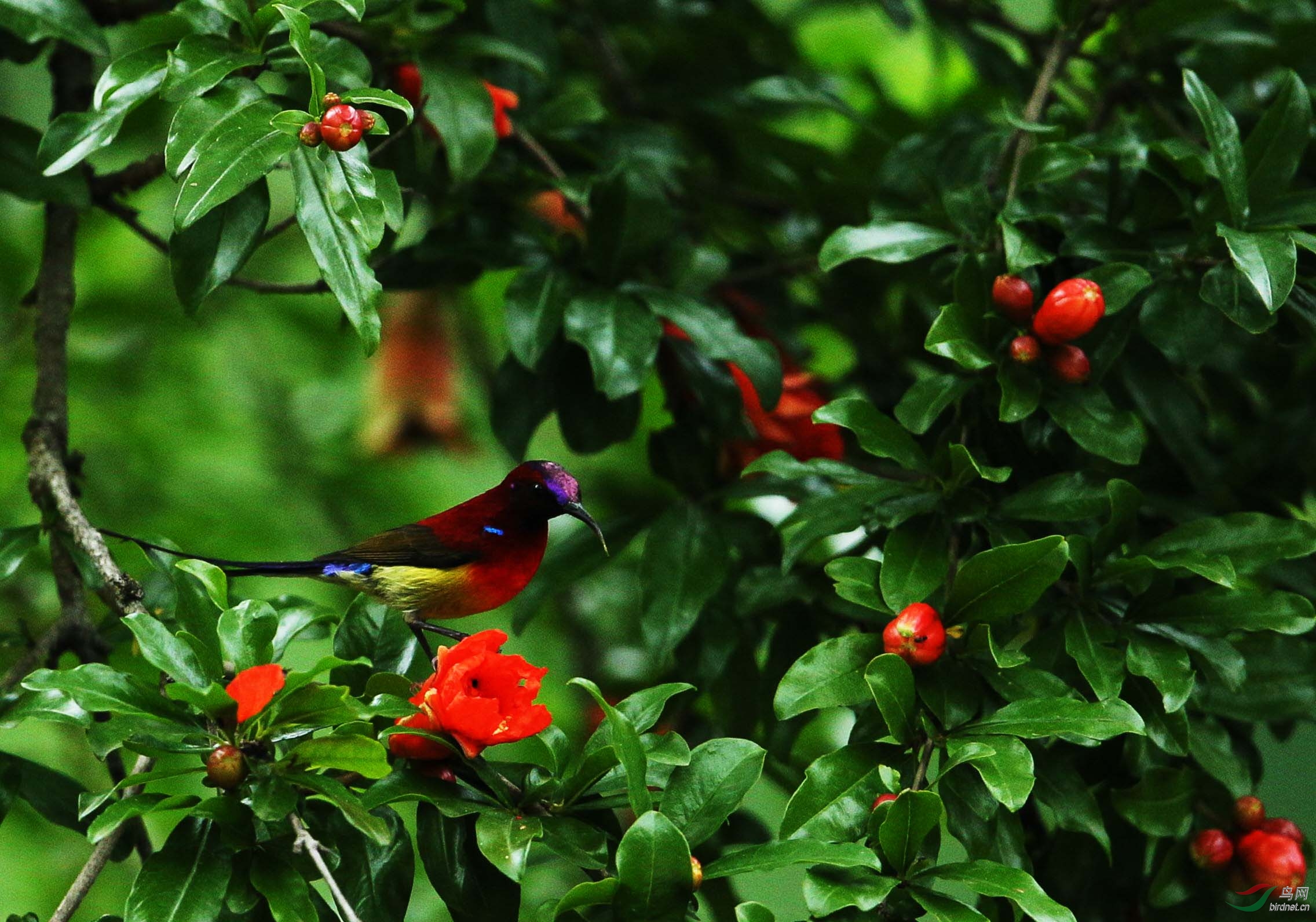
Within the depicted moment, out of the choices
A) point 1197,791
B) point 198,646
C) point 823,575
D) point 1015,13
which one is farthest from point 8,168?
point 1015,13

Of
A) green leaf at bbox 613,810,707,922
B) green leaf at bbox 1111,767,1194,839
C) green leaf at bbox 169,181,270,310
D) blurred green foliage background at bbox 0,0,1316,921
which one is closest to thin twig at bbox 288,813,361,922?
green leaf at bbox 613,810,707,922

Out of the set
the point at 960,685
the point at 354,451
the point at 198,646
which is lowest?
the point at 354,451

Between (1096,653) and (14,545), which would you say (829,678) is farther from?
(14,545)

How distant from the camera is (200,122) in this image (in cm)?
85

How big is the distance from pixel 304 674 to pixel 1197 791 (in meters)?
0.71

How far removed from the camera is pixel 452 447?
6.15ft

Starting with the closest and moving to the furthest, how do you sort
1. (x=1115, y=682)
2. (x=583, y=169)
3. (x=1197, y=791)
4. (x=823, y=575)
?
(x=1115, y=682)
(x=1197, y=791)
(x=823, y=575)
(x=583, y=169)

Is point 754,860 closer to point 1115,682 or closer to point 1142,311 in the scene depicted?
point 1115,682

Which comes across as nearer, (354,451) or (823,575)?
(823,575)

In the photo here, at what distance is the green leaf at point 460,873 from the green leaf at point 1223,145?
28.2 inches

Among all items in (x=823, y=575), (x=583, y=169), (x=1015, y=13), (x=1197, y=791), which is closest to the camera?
(x=1197, y=791)

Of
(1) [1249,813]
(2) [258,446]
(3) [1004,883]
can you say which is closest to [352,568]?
(3) [1004,883]

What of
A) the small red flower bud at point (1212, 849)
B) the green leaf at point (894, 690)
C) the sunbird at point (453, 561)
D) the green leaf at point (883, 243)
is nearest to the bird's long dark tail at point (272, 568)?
the sunbird at point (453, 561)

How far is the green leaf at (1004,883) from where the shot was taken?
76 centimetres
